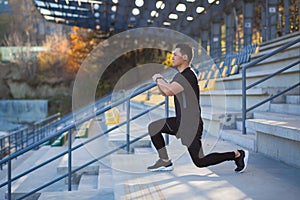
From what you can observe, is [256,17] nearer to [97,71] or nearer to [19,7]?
[97,71]

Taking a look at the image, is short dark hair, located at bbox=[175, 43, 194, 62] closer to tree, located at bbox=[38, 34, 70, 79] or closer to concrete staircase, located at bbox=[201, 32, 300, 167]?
concrete staircase, located at bbox=[201, 32, 300, 167]

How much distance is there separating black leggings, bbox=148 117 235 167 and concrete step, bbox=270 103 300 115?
1961 millimetres

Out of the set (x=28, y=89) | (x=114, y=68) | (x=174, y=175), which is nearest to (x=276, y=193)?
(x=174, y=175)

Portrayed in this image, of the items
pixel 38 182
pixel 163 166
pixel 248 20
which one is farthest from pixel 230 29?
pixel 163 166

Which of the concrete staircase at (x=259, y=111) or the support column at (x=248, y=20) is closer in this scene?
the concrete staircase at (x=259, y=111)

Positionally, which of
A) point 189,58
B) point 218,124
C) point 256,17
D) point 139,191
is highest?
point 256,17

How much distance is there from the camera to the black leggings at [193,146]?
3.97m

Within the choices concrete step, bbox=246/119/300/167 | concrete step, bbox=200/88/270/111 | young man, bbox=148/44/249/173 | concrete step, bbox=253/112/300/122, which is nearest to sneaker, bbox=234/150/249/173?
young man, bbox=148/44/249/173

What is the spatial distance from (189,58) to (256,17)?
19499mm

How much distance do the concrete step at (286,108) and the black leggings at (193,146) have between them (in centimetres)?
196

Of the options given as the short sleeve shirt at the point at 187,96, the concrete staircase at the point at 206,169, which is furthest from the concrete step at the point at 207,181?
the short sleeve shirt at the point at 187,96

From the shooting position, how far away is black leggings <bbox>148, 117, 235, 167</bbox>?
397 centimetres

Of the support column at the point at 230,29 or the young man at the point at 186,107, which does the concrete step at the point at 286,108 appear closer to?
the young man at the point at 186,107

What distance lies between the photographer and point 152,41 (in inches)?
1155
